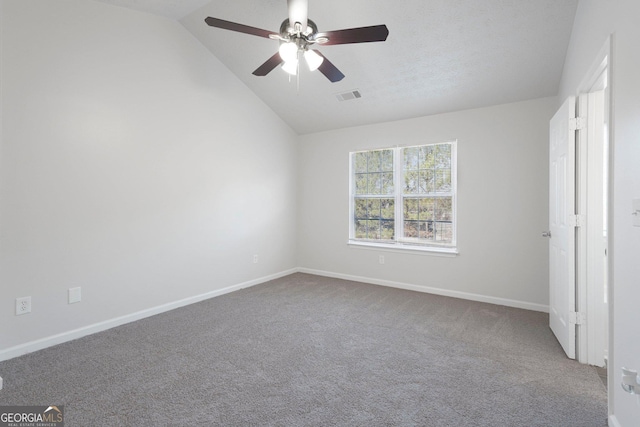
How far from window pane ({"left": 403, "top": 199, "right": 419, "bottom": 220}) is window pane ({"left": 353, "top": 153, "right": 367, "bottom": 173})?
86 centimetres

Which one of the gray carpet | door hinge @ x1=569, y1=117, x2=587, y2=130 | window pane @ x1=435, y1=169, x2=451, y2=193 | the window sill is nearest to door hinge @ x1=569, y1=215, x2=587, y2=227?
door hinge @ x1=569, y1=117, x2=587, y2=130

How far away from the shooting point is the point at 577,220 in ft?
7.86

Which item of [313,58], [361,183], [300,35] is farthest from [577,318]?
[361,183]

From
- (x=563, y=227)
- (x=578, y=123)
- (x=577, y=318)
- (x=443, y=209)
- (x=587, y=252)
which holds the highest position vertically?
(x=578, y=123)

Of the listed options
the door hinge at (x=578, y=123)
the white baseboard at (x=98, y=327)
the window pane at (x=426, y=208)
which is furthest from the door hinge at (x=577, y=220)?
the white baseboard at (x=98, y=327)

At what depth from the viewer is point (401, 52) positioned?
329 cm

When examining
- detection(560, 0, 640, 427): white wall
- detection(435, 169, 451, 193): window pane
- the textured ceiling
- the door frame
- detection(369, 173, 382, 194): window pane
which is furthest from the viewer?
detection(369, 173, 382, 194): window pane

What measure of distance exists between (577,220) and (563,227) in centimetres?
21

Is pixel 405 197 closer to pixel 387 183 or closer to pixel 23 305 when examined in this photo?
pixel 387 183

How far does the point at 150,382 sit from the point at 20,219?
5.57 feet

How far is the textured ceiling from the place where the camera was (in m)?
2.77

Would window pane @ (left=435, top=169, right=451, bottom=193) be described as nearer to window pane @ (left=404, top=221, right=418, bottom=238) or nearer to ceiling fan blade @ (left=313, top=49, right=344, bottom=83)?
window pane @ (left=404, top=221, right=418, bottom=238)

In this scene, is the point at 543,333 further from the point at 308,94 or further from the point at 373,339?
the point at 308,94

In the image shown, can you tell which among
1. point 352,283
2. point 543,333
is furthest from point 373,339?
point 352,283
